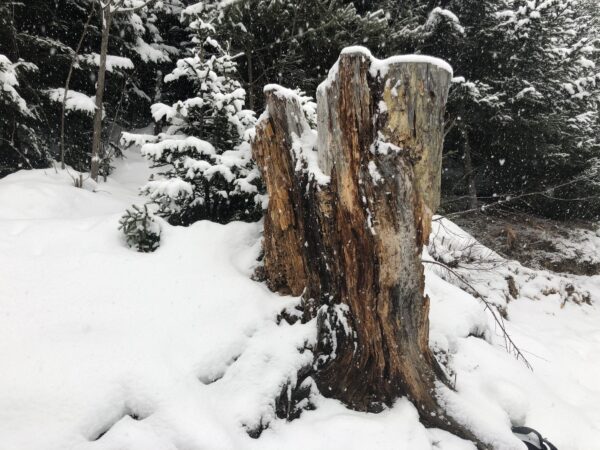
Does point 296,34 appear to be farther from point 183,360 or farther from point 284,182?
point 183,360

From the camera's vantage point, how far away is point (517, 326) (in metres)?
6.29

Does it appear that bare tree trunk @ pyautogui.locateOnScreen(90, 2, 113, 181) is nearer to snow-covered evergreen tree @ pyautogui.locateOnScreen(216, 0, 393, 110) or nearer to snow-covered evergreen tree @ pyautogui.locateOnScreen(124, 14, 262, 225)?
snow-covered evergreen tree @ pyautogui.locateOnScreen(216, 0, 393, 110)

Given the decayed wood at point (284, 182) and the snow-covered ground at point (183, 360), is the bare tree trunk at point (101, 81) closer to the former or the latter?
the snow-covered ground at point (183, 360)

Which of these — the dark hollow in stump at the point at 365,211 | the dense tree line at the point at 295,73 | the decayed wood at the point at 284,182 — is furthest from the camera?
the dense tree line at the point at 295,73

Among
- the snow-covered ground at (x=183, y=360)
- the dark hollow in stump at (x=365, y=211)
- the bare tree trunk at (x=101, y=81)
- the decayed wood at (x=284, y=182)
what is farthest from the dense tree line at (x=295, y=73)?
the dark hollow in stump at (x=365, y=211)

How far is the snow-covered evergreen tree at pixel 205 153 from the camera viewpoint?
466cm

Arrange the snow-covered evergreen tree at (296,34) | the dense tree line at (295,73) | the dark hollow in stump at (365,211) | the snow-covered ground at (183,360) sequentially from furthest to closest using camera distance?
the snow-covered evergreen tree at (296,34)
the dense tree line at (295,73)
the dark hollow in stump at (365,211)
the snow-covered ground at (183,360)

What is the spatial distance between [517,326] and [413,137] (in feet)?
17.5

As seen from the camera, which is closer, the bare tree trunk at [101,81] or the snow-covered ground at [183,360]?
the snow-covered ground at [183,360]

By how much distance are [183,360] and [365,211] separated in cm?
191

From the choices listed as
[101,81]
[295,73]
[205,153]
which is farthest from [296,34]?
[205,153]

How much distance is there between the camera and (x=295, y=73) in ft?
27.2

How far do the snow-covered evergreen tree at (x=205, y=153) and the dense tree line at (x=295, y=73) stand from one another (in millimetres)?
29

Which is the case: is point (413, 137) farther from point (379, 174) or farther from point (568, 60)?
point (568, 60)
